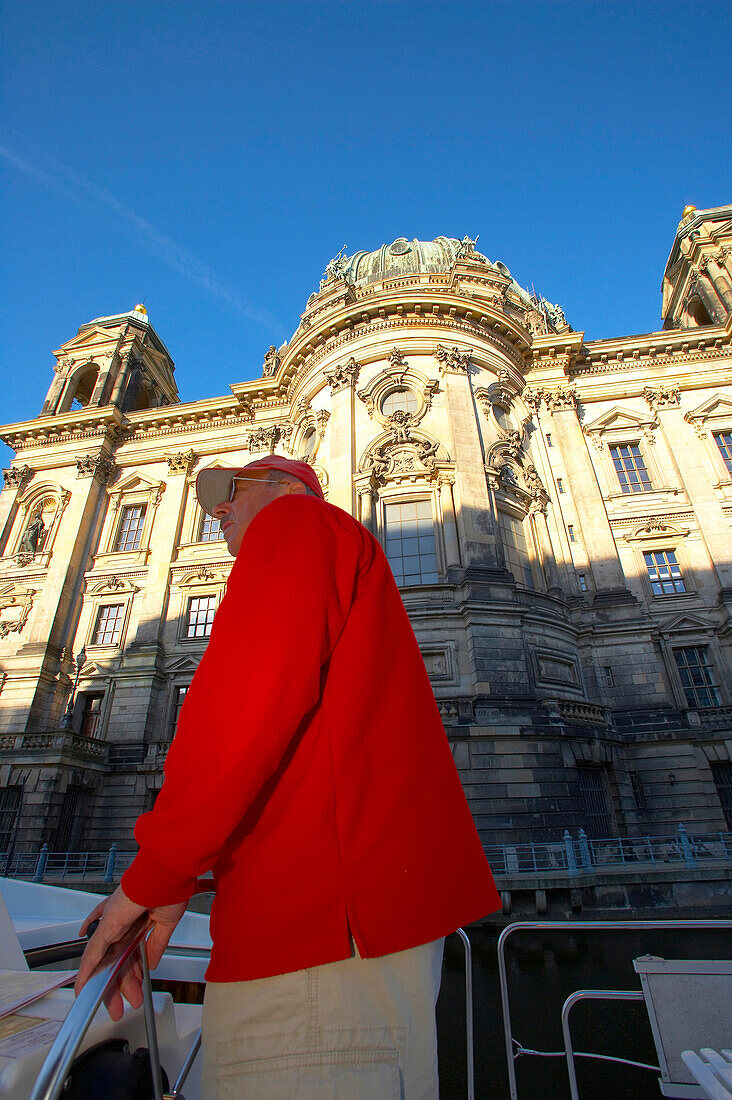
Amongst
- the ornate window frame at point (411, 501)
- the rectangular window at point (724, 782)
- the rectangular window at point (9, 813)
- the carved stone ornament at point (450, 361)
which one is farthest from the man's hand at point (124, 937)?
the carved stone ornament at point (450, 361)

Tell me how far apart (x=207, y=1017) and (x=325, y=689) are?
0.82 m

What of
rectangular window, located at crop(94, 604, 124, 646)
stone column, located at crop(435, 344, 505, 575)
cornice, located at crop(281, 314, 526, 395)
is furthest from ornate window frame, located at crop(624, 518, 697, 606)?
rectangular window, located at crop(94, 604, 124, 646)

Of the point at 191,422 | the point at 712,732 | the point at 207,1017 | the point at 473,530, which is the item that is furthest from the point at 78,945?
the point at 191,422

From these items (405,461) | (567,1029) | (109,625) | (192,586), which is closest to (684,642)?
(405,461)

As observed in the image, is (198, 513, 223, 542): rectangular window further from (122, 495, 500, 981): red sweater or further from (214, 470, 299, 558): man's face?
(122, 495, 500, 981): red sweater

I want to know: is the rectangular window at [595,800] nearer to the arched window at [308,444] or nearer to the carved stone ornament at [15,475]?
the arched window at [308,444]

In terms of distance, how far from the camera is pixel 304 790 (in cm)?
136

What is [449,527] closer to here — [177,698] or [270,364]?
[177,698]

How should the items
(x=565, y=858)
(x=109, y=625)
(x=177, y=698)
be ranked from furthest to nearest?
(x=109, y=625) < (x=177, y=698) < (x=565, y=858)

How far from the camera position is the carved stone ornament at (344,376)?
20.1 meters

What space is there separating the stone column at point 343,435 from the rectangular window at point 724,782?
1290cm

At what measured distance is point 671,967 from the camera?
2.62m

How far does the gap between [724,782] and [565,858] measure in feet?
24.9

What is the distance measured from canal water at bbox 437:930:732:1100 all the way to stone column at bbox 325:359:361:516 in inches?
474
